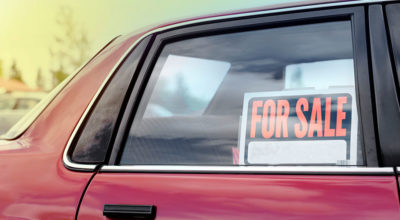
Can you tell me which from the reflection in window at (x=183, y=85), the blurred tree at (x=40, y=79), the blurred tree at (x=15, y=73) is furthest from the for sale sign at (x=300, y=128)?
the blurred tree at (x=15, y=73)

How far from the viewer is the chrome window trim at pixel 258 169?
1.44 metres

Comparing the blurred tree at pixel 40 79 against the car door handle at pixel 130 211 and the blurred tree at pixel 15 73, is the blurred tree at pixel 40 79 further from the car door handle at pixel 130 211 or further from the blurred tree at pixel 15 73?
the car door handle at pixel 130 211

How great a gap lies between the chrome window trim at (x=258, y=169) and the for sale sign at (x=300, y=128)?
0.09 ft

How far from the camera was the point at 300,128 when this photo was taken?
1597 mm

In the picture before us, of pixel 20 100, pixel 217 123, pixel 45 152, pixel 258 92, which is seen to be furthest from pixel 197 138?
pixel 20 100

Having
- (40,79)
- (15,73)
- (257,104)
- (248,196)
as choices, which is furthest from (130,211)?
(15,73)

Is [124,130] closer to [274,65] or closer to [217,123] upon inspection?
[217,123]

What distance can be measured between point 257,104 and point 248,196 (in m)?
0.33

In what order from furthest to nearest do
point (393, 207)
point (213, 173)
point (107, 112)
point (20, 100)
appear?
point (20, 100), point (107, 112), point (213, 173), point (393, 207)

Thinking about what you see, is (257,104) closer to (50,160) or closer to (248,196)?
(248,196)

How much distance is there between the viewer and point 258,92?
1706 mm

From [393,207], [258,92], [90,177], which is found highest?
[258,92]

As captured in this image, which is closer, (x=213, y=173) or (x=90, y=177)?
(x=213, y=173)

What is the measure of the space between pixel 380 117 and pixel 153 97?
0.78m
